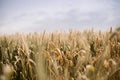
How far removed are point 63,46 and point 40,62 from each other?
1970mm

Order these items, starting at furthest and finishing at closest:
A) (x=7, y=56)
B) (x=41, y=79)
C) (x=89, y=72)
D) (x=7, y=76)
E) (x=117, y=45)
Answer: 1. (x=7, y=56)
2. (x=117, y=45)
3. (x=89, y=72)
4. (x=41, y=79)
5. (x=7, y=76)

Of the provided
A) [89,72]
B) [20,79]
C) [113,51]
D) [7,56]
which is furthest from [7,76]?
[7,56]

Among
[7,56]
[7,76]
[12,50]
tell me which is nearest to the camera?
[7,76]

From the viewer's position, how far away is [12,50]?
9.51 ft

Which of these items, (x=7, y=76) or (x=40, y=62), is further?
(x=40, y=62)

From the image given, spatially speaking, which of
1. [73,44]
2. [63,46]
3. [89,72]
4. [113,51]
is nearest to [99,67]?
[89,72]

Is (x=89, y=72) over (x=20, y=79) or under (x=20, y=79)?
over

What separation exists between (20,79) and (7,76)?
3.51 feet

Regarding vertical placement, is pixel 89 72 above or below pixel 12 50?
above

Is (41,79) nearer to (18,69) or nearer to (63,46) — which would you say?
(18,69)

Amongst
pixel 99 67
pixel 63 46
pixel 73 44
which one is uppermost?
pixel 99 67

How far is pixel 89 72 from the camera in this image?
1076mm

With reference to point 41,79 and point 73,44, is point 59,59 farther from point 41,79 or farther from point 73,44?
point 41,79

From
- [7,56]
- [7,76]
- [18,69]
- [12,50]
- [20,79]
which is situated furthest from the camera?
[12,50]
